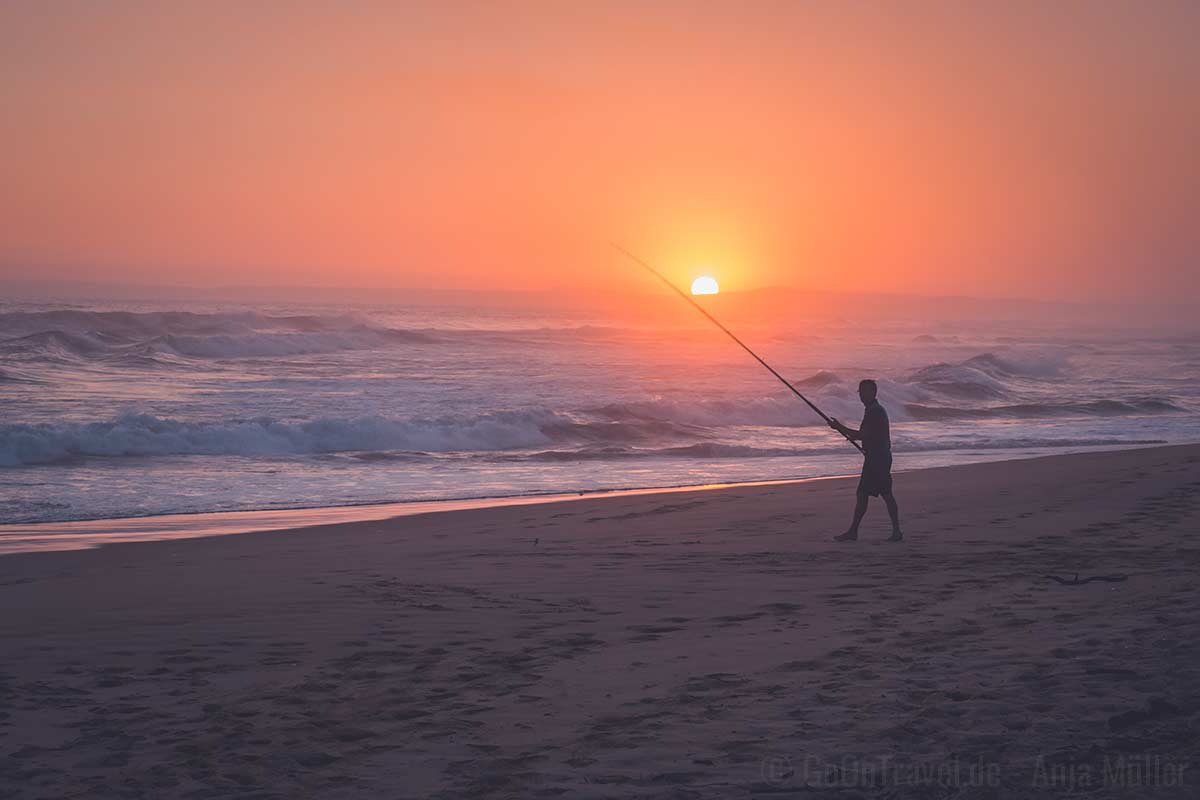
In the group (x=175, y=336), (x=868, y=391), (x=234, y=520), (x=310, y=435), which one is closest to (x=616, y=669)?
(x=868, y=391)

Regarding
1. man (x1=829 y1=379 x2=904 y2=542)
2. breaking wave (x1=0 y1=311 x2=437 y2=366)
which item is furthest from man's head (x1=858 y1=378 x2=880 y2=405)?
breaking wave (x1=0 y1=311 x2=437 y2=366)

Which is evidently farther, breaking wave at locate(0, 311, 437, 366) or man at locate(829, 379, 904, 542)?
breaking wave at locate(0, 311, 437, 366)

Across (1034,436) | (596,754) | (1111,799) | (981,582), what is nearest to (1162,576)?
(981,582)

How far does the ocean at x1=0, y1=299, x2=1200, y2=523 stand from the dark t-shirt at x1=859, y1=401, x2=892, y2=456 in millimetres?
4924

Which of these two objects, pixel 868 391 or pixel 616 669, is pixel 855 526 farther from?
pixel 616 669

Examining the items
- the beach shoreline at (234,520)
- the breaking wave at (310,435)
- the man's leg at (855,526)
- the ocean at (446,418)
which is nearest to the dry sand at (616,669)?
the man's leg at (855,526)

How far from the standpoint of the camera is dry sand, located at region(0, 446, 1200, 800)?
3.13m

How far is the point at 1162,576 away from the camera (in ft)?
17.9

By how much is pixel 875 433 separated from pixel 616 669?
404 cm

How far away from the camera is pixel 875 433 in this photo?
7.70 meters

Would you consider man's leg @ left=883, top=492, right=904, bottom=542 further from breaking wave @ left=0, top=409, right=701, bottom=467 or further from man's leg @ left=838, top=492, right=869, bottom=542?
breaking wave @ left=0, top=409, right=701, bottom=467

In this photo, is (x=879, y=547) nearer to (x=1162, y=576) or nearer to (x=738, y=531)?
(x=738, y=531)

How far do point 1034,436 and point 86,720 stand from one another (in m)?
16.9

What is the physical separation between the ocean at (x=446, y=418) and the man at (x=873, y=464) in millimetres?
4947
